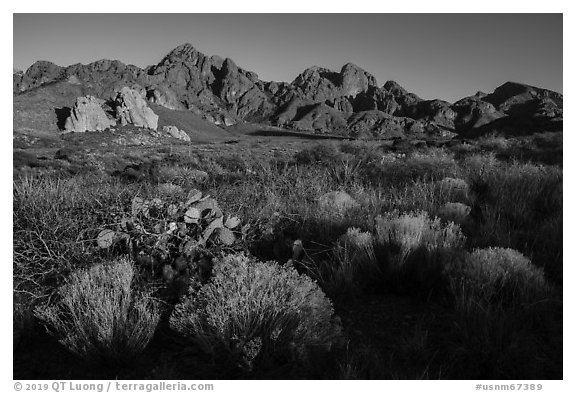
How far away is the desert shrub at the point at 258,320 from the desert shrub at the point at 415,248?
3.24 feet

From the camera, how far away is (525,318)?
2879 mm

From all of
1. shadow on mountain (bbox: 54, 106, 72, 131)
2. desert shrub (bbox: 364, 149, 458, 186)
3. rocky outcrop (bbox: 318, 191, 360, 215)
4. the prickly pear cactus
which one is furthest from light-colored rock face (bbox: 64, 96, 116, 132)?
the prickly pear cactus

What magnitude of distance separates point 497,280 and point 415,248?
0.85 m

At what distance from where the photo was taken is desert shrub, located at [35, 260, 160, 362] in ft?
8.95

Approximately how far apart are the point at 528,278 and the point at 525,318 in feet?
1.30

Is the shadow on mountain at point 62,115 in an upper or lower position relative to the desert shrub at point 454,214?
upper

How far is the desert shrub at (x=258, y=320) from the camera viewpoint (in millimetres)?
2645

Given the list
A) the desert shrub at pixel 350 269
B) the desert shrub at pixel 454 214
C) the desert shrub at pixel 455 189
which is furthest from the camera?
the desert shrub at pixel 455 189

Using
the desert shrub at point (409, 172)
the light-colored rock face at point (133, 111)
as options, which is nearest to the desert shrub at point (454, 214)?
the desert shrub at point (409, 172)

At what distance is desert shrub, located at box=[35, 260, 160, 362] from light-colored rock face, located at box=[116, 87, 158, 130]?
346 ft

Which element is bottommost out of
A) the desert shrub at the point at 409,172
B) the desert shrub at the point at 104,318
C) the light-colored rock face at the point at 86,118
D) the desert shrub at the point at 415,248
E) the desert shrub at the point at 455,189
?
the desert shrub at the point at 104,318

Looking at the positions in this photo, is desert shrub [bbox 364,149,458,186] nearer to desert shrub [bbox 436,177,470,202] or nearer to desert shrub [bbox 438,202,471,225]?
desert shrub [bbox 436,177,470,202]

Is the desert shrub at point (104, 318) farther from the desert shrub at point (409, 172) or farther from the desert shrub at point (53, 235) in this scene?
the desert shrub at point (409, 172)
